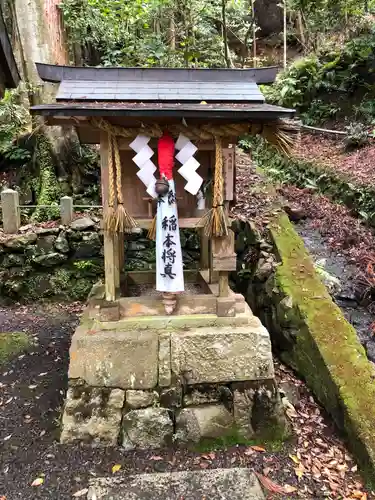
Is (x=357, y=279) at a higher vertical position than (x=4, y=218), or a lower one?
lower

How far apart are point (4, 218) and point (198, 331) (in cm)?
474

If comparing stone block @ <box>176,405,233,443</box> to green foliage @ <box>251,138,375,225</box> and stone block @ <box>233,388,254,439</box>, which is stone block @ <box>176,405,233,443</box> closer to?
stone block @ <box>233,388,254,439</box>

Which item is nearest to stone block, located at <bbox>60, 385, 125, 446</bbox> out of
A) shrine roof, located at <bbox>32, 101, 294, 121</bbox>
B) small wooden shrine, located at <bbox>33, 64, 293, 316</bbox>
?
small wooden shrine, located at <bbox>33, 64, 293, 316</bbox>

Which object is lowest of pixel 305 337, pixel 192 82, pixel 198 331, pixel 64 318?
pixel 64 318

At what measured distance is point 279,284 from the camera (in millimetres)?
5285

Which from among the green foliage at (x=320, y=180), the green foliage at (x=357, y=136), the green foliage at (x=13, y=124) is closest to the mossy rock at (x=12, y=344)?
the green foliage at (x=13, y=124)

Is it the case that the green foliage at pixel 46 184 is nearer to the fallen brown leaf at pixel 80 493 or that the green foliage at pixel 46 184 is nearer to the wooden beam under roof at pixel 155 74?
the wooden beam under roof at pixel 155 74

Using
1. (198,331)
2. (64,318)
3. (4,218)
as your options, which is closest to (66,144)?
(4,218)

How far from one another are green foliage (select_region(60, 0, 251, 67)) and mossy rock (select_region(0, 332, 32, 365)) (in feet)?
24.1

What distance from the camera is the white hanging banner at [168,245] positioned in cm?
367

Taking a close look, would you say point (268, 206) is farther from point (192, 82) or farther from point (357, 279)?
point (192, 82)

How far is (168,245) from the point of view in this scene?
12.3 ft

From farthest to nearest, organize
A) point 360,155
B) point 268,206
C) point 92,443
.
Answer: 1. point 360,155
2. point 268,206
3. point 92,443

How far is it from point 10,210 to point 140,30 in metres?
8.96
